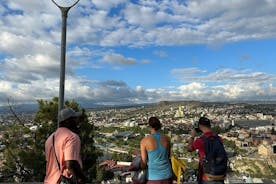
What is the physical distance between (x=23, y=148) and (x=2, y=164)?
3.31 ft

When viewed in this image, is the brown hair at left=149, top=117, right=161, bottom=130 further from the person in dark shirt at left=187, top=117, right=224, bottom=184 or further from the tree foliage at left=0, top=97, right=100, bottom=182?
the tree foliage at left=0, top=97, right=100, bottom=182

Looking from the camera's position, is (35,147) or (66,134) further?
(35,147)

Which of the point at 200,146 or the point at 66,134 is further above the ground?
the point at 66,134

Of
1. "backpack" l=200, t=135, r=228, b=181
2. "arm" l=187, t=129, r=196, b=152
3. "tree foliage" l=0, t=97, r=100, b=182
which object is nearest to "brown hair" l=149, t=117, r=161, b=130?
"arm" l=187, t=129, r=196, b=152

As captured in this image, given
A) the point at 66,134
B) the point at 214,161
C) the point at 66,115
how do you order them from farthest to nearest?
the point at 214,161 → the point at 66,115 → the point at 66,134

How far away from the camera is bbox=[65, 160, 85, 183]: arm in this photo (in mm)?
3711

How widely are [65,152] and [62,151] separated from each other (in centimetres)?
7

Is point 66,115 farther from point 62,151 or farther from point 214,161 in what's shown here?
point 214,161

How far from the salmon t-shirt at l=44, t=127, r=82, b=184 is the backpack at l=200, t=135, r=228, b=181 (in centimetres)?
182

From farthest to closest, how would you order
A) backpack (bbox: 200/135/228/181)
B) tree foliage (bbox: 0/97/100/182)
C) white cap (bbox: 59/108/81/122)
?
tree foliage (bbox: 0/97/100/182) < backpack (bbox: 200/135/228/181) < white cap (bbox: 59/108/81/122)

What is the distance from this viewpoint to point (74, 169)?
372 centimetres

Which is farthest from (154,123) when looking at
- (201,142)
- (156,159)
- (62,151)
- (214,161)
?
(62,151)

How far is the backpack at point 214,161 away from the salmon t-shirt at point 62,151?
5.98ft

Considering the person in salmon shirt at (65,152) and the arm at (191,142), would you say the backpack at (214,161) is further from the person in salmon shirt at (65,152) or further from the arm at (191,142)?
the person in salmon shirt at (65,152)
